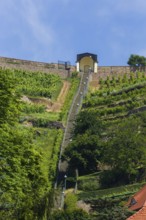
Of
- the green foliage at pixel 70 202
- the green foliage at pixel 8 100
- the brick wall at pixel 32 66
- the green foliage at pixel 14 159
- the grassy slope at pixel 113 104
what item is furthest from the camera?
the brick wall at pixel 32 66

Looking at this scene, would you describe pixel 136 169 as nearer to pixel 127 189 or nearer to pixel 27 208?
pixel 127 189

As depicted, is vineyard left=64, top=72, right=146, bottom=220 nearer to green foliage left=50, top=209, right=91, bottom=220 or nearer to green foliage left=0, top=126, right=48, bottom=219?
green foliage left=50, top=209, right=91, bottom=220

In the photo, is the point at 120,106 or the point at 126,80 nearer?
the point at 120,106

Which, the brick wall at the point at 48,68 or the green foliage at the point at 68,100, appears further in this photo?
the brick wall at the point at 48,68

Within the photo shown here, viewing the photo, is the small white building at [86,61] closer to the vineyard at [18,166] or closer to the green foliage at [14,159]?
the vineyard at [18,166]

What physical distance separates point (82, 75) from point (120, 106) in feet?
61.9

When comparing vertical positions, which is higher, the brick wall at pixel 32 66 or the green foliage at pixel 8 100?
the brick wall at pixel 32 66

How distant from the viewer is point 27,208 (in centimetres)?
1688

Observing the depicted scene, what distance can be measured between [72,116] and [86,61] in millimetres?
21208

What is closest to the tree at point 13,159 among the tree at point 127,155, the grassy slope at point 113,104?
the grassy slope at point 113,104

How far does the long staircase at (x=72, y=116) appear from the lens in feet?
164

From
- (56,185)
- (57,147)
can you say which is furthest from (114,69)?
(56,185)

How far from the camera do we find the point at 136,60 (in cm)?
8700

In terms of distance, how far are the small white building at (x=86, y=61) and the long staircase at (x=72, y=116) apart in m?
2.35
